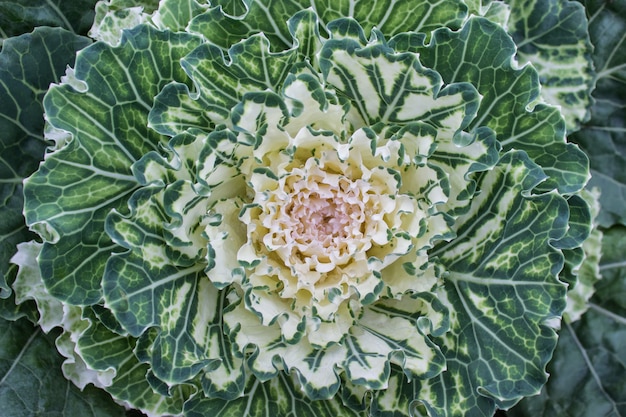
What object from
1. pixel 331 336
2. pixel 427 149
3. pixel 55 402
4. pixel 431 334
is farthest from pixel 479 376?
pixel 55 402

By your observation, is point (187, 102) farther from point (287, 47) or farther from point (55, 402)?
point (55, 402)

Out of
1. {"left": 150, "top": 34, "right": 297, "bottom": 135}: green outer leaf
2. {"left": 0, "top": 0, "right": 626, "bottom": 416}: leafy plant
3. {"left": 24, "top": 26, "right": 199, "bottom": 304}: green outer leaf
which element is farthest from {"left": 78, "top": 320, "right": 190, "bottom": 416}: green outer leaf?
{"left": 150, "top": 34, "right": 297, "bottom": 135}: green outer leaf

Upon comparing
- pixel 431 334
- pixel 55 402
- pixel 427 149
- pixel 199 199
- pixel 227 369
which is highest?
pixel 427 149

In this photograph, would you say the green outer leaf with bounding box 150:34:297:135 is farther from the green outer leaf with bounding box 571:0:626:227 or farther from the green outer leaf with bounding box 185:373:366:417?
the green outer leaf with bounding box 571:0:626:227

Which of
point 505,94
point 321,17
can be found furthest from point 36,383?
point 505,94

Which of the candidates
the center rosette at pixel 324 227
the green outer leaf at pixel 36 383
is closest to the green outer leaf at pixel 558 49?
the center rosette at pixel 324 227

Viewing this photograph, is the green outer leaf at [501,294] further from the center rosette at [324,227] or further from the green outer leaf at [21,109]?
the green outer leaf at [21,109]

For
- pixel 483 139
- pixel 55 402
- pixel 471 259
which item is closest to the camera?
pixel 483 139
